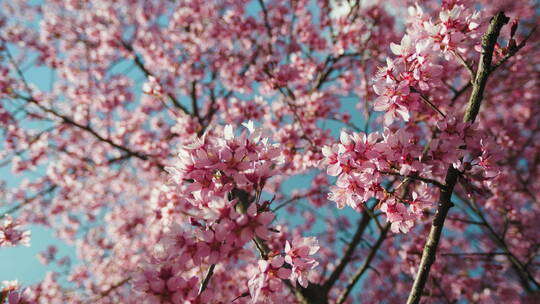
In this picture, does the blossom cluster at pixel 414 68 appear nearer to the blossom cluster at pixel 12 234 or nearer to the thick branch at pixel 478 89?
the thick branch at pixel 478 89

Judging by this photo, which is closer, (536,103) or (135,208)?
(536,103)

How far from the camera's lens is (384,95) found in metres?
2.20

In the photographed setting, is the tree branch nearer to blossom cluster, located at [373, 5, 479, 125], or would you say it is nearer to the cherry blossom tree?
the cherry blossom tree

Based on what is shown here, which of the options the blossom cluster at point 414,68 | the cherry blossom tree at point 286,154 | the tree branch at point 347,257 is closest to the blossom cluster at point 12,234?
the cherry blossom tree at point 286,154

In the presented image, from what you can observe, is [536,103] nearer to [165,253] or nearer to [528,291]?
[528,291]

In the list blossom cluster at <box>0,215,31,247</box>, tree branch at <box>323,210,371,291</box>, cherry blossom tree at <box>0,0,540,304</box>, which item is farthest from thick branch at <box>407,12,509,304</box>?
blossom cluster at <box>0,215,31,247</box>

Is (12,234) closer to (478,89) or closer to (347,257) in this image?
(478,89)

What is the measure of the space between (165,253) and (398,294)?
9.49m

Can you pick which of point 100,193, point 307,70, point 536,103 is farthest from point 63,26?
point 536,103

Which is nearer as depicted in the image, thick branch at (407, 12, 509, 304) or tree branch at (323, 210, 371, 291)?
thick branch at (407, 12, 509, 304)

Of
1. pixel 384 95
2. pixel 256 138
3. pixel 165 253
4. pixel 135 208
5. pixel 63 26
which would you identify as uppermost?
pixel 63 26

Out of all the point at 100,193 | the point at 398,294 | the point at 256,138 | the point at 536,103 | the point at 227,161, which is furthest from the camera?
the point at 100,193

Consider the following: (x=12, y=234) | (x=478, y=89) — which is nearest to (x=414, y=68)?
(x=478, y=89)

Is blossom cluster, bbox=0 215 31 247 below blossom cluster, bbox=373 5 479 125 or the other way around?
below
